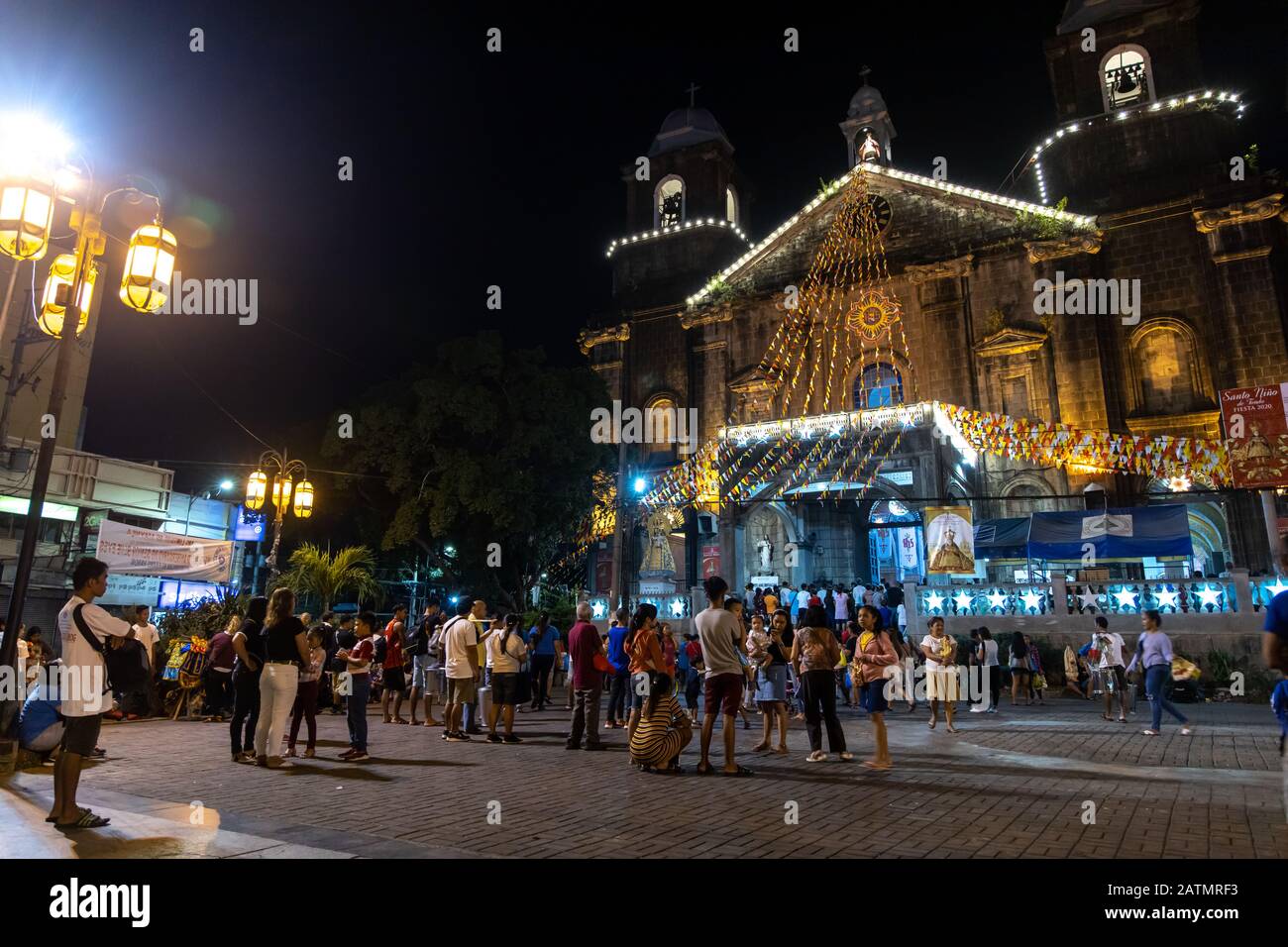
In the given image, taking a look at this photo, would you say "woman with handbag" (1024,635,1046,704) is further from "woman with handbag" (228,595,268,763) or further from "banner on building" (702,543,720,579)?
"woman with handbag" (228,595,268,763)

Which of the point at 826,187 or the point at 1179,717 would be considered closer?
the point at 1179,717

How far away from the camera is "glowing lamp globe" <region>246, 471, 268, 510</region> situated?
15820mm

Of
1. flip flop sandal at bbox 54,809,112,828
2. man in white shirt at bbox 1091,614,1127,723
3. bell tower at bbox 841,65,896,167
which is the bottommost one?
flip flop sandal at bbox 54,809,112,828

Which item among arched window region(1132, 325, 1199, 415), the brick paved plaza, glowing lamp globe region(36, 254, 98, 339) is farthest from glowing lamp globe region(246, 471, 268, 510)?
arched window region(1132, 325, 1199, 415)

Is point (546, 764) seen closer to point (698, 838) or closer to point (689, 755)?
point (689, 755)

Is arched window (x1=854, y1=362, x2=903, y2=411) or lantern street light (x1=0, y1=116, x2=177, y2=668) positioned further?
arched window (x1=854, y1=362, x2=903, y2=411)

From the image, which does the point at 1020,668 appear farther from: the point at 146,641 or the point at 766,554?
the point at 146,641

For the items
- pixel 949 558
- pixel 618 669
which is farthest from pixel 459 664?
pixel 949 558

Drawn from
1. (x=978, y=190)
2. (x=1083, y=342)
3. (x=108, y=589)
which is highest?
(x=978, y=190)

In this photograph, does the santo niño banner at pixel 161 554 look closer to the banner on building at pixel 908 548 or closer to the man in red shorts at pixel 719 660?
the man in red shorts at pixel 719 660

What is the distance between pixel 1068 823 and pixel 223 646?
10831 millimetres

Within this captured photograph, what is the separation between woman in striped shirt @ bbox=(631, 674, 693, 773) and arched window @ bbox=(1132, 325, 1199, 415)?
21329 millimetres

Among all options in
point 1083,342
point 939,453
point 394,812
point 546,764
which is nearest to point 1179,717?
point 546,764

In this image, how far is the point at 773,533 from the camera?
28609 mm
